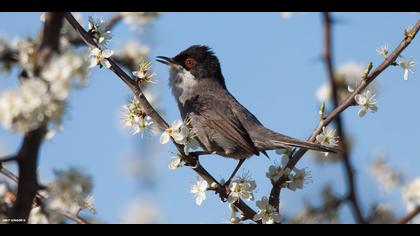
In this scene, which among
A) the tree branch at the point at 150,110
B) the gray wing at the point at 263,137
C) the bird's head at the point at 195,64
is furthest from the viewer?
the bird's head at the point at 195,64

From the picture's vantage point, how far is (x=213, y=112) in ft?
21.6

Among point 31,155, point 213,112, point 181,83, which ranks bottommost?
point 31,155

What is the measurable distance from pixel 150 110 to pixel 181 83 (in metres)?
3.55

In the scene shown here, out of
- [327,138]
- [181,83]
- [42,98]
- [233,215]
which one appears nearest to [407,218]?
[233,215]

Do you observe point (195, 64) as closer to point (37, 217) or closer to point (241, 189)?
point (241, 189)

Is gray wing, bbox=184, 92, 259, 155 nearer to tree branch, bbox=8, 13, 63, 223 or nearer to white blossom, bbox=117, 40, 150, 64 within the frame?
white blossom, bbox=117, 40, 150, 64

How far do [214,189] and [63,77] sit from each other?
81.3 inches

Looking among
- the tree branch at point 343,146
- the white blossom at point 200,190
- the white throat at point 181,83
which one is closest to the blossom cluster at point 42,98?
the tree branch at point 343,146

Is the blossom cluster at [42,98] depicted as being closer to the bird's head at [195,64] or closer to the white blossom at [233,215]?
the white blossom at [233,215]

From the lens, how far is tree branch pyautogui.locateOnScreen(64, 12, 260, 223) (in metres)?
3.56

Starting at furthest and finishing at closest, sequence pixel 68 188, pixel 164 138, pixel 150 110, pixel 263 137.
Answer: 1. pixel 263 137
2. pixel 164 138
3. pixel 150 110
4. pixel 68 188

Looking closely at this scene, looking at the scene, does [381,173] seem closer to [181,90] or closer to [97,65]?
[181,90]

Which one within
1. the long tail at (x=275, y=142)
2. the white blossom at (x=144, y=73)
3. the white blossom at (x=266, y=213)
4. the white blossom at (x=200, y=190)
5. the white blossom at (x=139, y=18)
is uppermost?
the white blossom at (x=139, y=18)

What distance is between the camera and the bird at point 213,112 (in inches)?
244
